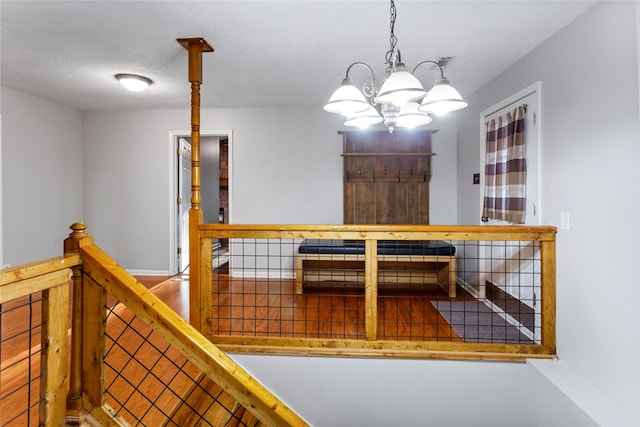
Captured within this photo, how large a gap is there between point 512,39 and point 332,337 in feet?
9.27

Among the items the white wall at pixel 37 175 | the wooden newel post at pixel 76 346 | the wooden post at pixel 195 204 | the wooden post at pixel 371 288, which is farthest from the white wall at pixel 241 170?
the wooden newel post at pixel 76 346

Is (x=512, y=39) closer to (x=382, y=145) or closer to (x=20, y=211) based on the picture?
(x=382, y=145)

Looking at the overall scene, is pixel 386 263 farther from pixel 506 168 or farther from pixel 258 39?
pixel 258 39

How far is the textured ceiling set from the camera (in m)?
2.23

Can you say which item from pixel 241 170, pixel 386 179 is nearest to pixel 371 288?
pixel 386 179

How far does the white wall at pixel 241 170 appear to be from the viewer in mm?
4668

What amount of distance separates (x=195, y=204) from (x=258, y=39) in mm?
1418

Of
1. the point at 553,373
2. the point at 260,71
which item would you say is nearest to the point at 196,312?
the point at 260,71

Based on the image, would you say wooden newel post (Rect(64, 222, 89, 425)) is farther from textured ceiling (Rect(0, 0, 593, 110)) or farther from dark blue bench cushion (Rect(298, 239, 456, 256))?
dark blue bench cushion (Rect(298, 239, 456, 256))

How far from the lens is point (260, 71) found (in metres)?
3.35

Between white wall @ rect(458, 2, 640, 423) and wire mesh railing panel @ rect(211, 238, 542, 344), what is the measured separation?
0.40 meters

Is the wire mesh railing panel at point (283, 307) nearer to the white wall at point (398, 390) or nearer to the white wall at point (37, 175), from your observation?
the white wall at point (398, 390)

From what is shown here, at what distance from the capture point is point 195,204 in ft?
8.49

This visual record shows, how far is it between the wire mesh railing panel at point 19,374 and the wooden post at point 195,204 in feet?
2.99
